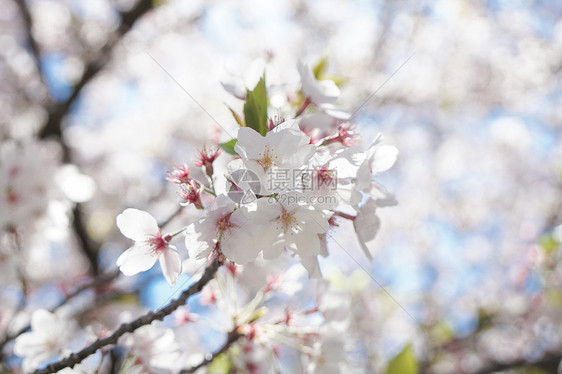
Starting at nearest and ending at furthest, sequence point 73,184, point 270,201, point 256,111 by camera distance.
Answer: point 270,201
point 256,111
point 73,184

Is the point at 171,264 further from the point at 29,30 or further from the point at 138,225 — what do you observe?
the point at 29,30

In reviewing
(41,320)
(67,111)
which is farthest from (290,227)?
(67,111)

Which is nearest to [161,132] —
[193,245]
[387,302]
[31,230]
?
[387,302]

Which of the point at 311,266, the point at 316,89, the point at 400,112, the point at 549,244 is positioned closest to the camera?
the point at 311,266

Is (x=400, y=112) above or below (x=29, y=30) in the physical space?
below

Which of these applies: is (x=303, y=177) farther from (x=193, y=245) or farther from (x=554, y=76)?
(x=554, y=76)

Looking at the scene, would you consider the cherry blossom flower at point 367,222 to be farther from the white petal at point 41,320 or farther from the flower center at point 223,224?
the white petal at point 41,320

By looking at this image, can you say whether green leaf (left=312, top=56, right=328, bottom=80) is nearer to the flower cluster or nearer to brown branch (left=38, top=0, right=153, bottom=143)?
the flower cluster

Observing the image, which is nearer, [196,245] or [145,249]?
[196,245]
